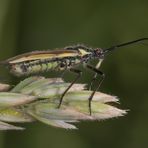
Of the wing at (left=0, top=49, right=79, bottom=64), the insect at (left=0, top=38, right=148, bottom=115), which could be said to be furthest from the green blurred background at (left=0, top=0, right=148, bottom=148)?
the wing at (left=0, top=49, right=79, bottom=64)

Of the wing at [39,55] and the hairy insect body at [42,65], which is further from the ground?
the wing at [39,55]

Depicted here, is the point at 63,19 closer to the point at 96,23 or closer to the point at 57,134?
the point at 96,23

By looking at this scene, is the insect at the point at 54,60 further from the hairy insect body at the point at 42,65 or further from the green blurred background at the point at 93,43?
the green blurred background at the point at 93,43

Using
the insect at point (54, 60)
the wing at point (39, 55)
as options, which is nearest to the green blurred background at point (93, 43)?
the insect at point (54, 60)

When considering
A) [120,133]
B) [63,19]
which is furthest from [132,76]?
[63,19]

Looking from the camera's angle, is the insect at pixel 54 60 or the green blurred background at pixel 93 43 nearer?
the insect at pixel 54 60

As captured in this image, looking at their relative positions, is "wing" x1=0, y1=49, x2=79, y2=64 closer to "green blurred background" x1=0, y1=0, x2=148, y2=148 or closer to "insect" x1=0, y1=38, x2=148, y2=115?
"insect" x1=0, y1=38, x2=148, y2=115
